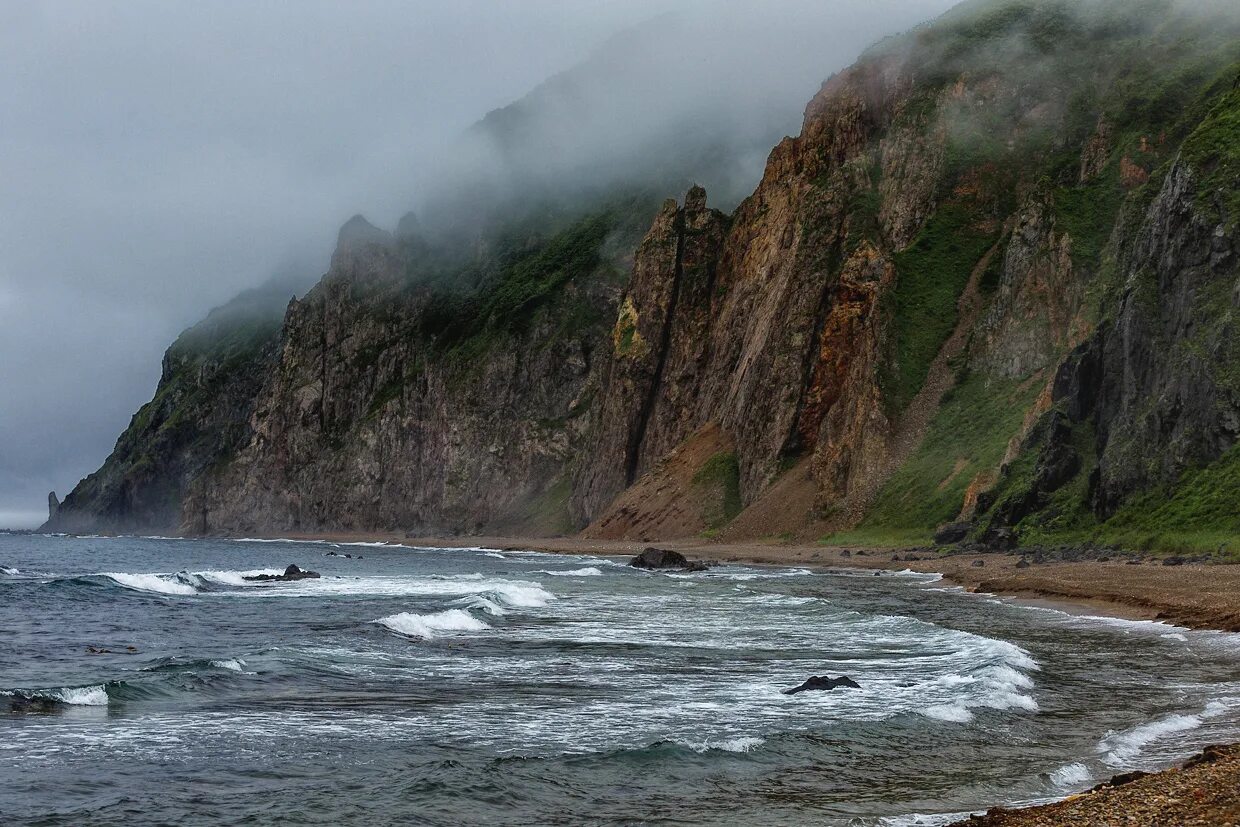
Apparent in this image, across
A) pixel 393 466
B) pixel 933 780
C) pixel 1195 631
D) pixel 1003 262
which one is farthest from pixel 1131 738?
pixel 393 466

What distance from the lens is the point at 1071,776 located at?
1561 cm

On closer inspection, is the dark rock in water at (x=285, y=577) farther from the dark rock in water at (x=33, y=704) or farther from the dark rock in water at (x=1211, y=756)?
the dark rock in water at (x=1211, y=756)

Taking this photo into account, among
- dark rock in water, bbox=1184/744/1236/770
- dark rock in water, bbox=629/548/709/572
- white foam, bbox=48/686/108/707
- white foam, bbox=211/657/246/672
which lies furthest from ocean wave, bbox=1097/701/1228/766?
dark rock in water, bbox=629/548/709/572

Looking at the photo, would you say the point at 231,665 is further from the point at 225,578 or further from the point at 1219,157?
the point at 1219,157

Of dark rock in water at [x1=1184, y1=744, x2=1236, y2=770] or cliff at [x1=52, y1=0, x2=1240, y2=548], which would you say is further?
cliff at [x1=52, y1=0, x2=1240, y2=548]

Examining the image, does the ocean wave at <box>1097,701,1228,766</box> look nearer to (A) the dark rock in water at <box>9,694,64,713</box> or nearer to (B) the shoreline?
(B) the shoreline

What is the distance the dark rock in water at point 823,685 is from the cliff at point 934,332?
102 feet

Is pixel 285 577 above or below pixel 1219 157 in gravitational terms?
below

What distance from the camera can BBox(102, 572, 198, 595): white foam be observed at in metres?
57.2

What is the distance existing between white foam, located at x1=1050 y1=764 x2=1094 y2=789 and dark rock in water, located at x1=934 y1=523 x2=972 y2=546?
60633 millimetres

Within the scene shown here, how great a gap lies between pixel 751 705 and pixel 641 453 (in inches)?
4545

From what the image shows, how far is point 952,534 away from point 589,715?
59.7 metres

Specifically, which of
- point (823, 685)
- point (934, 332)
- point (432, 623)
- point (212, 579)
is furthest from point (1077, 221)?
point (823, 685)

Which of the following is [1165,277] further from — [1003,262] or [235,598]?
[235,598]
